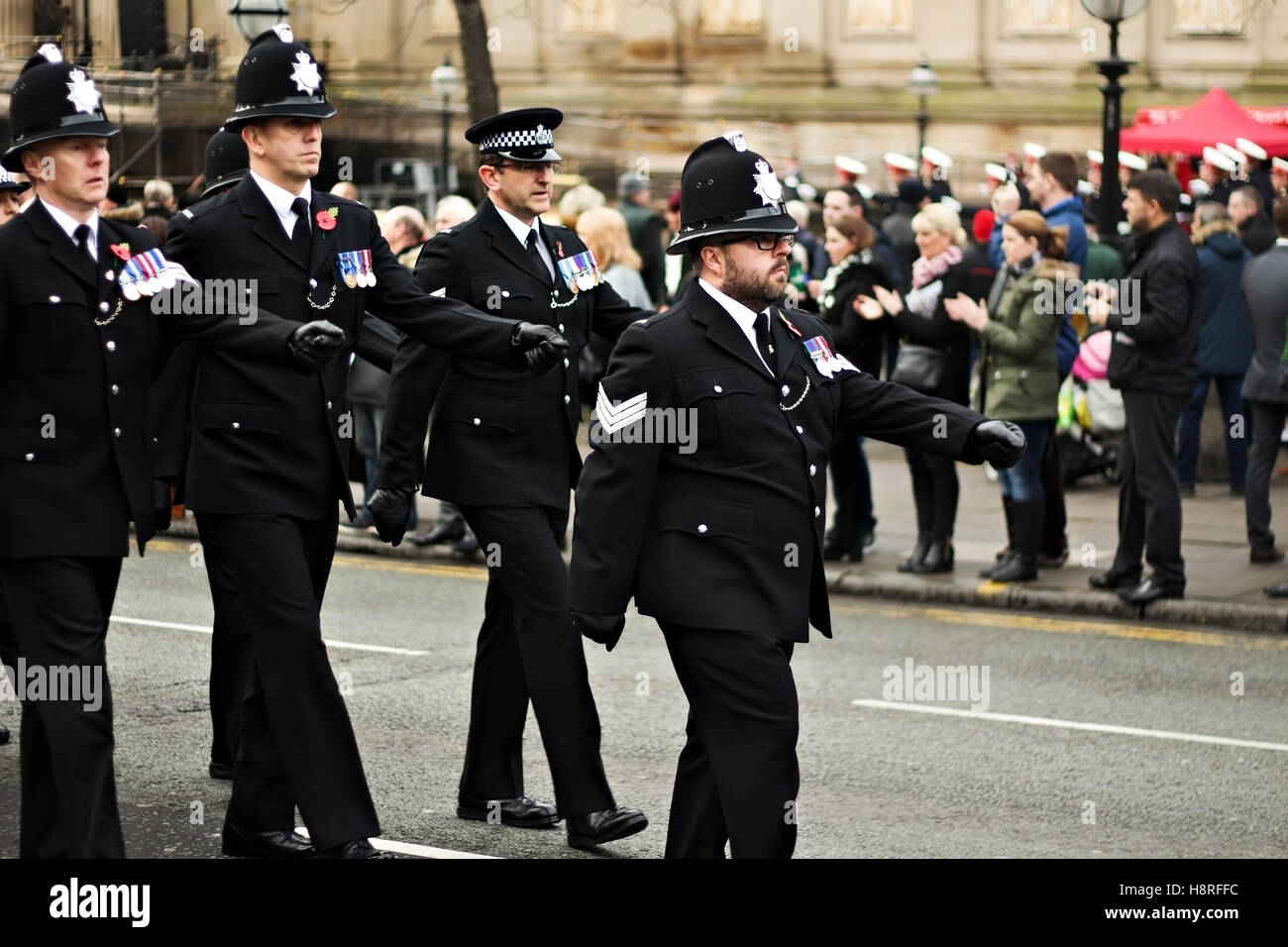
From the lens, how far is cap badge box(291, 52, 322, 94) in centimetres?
615

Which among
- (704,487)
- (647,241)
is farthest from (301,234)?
(647,241)

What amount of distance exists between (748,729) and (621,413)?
2.69 feet

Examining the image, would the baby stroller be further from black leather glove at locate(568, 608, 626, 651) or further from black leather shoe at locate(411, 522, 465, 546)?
black leather glove at locate(568, 608, 626, 651)

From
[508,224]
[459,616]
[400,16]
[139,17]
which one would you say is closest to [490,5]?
[400,16]

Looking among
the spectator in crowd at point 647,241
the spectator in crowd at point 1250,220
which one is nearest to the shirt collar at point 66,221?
the spectator in crowd at point 1250,220

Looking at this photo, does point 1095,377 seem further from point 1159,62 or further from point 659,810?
point 1159,62

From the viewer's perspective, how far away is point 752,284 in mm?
5258

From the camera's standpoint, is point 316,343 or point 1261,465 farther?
point 1261,465

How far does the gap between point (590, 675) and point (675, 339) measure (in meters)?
4.16

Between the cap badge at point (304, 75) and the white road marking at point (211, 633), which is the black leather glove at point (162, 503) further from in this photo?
the white road marking at point (211, 633)

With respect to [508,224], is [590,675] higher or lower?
lower

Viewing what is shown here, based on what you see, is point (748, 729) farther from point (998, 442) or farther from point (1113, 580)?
point (1113, 580)

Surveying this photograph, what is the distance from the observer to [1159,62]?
36.2m

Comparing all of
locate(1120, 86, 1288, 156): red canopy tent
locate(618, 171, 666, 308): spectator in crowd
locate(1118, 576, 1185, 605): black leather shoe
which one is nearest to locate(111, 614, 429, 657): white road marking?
locate(1118, 576, 1185, 605): black leather shoe
